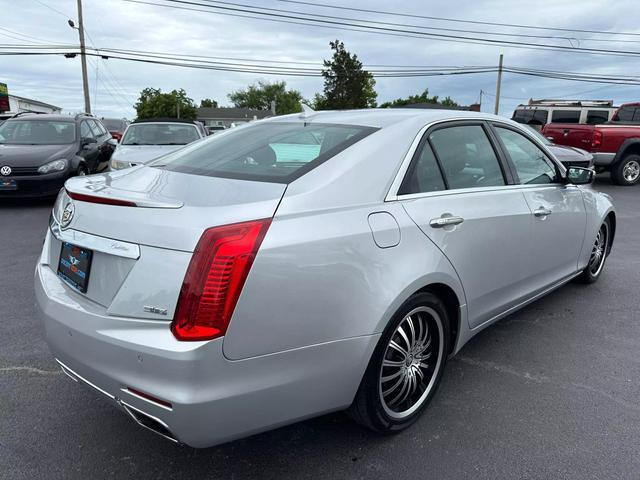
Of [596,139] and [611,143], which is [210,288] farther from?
[611,143]

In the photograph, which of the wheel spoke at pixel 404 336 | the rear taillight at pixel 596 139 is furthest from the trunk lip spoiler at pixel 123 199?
the rear taillight at pixel 596 139

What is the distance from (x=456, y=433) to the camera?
8.18 ft

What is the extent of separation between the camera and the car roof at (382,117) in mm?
2666

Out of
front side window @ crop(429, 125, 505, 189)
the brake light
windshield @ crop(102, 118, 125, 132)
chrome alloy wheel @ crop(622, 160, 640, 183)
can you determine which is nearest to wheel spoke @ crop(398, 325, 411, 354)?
front side window @ crop(429, 125, 505, 189)

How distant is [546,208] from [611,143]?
1010 centimetres

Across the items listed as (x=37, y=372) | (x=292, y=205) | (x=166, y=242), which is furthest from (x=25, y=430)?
(x=292, y=205)

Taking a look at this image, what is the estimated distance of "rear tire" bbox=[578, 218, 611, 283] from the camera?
4.62 metres

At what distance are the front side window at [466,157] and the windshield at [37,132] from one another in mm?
8003

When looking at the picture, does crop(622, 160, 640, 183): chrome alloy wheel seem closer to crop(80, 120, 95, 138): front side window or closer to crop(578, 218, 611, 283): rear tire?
crop(578, 218, 611, 283): rear tire

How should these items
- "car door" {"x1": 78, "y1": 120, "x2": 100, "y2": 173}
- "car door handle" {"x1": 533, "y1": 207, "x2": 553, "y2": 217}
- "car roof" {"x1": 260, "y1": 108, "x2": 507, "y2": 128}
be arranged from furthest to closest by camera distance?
"car door" {"x1": 78, "y1": 120, "x2": 100, "y2": 173} → "car door handle" {"x1": 533, "y1": 207, "x2": 553, "y2": 217} → "car roof" {"x1": 260, "y1": 108, "x2": 507, "y2": 128}

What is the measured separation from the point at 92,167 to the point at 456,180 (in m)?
8.35

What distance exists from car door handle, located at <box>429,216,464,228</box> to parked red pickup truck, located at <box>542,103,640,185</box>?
429 inches

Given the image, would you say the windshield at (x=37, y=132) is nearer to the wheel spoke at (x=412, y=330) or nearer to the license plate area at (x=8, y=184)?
the license plate area at (x=8, y=184)

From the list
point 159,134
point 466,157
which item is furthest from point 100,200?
point 159,134
